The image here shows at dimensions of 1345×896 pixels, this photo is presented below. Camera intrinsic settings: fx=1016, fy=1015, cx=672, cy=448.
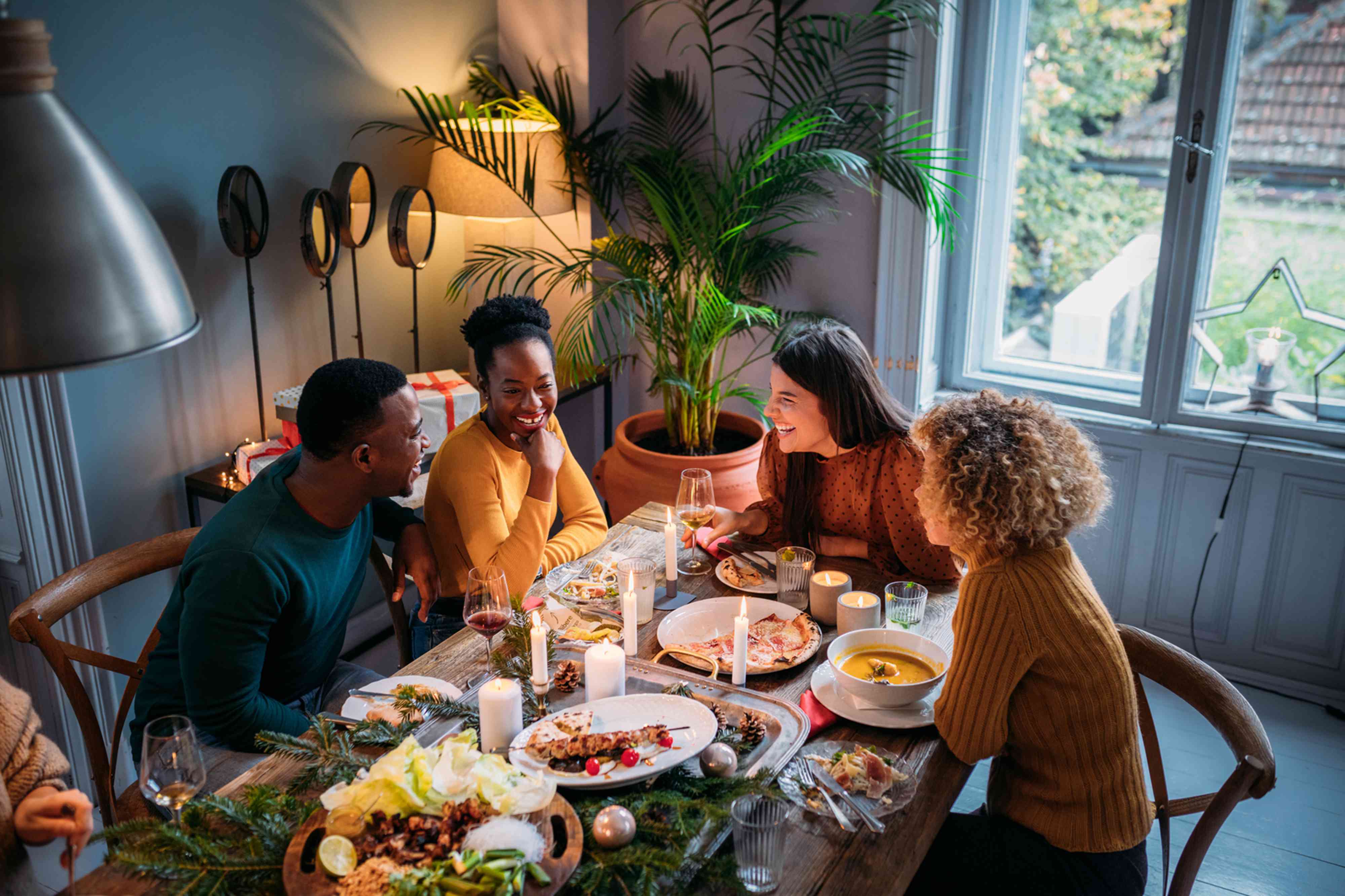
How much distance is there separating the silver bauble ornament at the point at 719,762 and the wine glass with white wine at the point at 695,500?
0.64m

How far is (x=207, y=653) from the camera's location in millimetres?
1642

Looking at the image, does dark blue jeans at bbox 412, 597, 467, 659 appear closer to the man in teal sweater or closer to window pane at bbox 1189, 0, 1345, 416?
A: the man in teal sweater

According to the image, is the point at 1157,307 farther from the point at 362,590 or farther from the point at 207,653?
the point at 207,653

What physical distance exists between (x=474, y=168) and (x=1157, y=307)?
2.20m

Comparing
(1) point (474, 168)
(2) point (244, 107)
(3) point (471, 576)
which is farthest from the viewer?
(1) point (474, 168)

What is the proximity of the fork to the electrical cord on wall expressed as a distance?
7.02 feet

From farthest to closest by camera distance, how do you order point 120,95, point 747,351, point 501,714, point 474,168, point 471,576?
point 747,351 → point 474,168 → point 120,95 → point 471,576 → point 501,714

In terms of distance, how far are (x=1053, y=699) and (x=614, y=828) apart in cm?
68

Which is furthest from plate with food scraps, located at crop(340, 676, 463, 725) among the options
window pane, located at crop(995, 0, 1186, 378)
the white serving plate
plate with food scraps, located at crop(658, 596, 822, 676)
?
window pane, located at crop(995, 0, 1186, 378)

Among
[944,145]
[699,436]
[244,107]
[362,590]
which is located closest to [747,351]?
[699,436]

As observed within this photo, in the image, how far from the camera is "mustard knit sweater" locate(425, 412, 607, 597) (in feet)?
6.85

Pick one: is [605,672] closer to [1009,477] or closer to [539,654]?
[539,654]

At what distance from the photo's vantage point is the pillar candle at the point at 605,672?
156cm

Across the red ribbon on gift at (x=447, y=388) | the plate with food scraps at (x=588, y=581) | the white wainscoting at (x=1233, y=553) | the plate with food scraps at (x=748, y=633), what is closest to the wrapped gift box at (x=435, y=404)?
the red ribbon on gift at (x=447, y=388)
